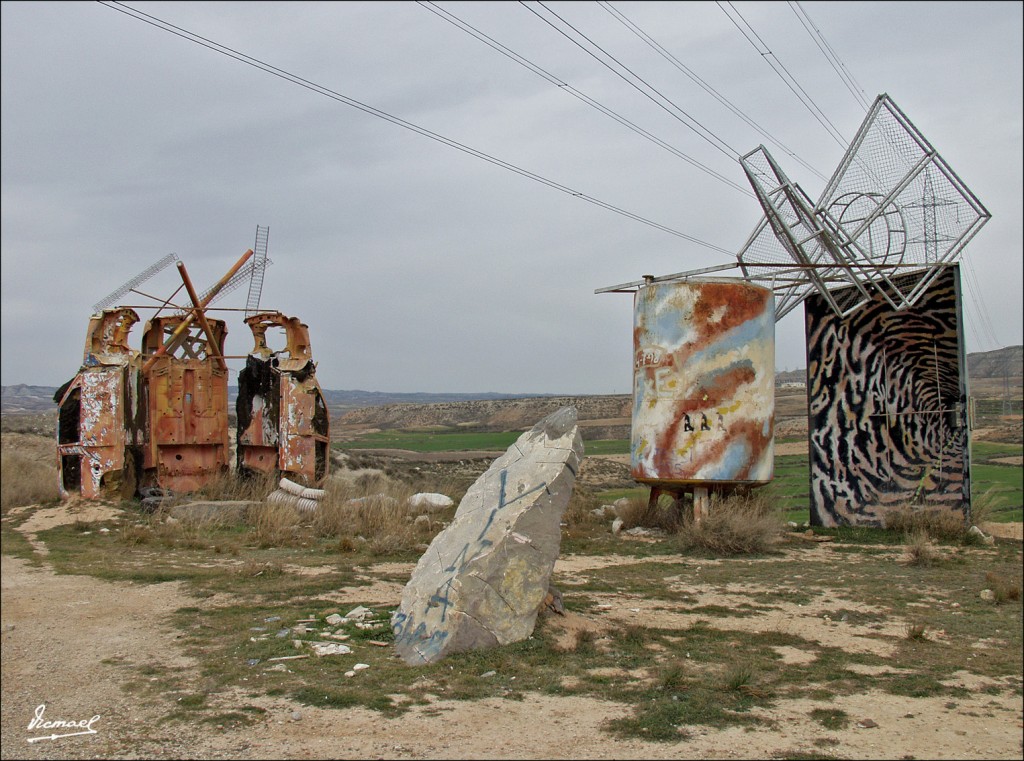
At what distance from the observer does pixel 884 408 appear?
51.9 ft

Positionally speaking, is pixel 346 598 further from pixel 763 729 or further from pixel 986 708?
pixel 986 708

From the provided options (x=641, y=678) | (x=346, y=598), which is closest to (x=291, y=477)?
(x=346, y=598)

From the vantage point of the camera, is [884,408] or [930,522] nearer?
[930,522]

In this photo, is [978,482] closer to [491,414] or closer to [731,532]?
[731,532]

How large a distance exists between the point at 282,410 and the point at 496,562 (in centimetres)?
1085

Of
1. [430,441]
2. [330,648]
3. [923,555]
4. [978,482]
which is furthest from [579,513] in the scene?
[430,441]

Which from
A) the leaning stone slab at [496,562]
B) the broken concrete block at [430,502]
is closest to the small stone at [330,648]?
the leaning stone slab at [496,562]

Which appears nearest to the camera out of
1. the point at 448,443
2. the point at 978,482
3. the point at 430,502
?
the point at 430,502

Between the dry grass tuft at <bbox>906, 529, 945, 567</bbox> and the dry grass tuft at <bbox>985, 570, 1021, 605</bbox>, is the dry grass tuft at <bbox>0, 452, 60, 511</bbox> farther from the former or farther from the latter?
the dry grass tuft at <bbox>906, 529, 945, 567</bbox>

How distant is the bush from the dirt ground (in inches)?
255

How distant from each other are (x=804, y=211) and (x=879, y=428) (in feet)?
15.1

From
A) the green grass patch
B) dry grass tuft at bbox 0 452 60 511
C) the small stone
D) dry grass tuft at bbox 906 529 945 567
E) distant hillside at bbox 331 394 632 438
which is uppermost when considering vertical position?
dry grass tuft at bbox 0 452 60 511

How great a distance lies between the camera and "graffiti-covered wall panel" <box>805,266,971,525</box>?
597 inches

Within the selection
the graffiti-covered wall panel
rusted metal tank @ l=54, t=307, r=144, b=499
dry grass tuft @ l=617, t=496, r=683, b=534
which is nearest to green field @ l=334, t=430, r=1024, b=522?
dry grass tuft @ l=617, t=496, r=683, b=534
